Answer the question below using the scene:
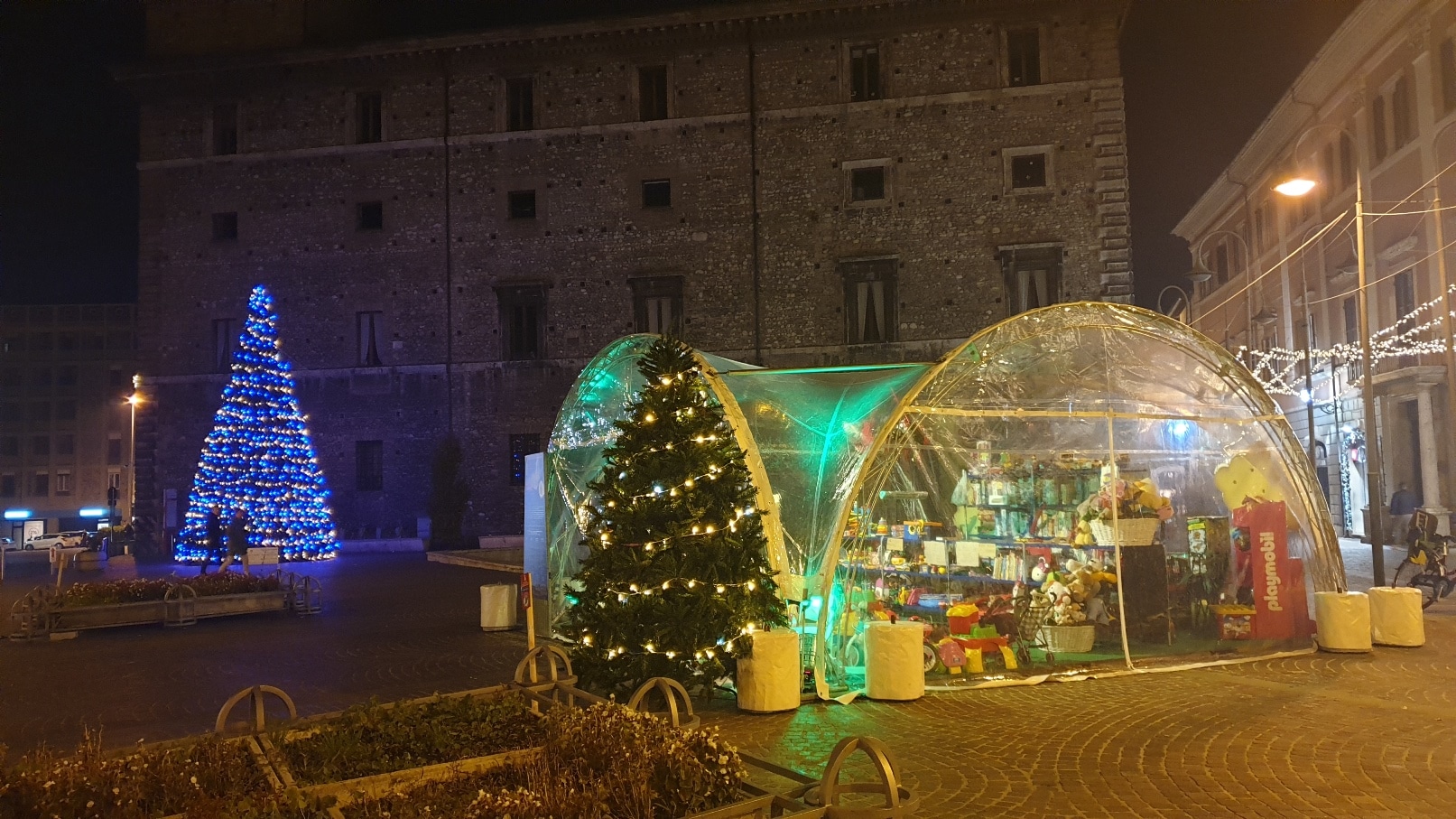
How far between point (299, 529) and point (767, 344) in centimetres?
1406

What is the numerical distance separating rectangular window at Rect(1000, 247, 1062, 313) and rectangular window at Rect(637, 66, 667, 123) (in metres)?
11.0

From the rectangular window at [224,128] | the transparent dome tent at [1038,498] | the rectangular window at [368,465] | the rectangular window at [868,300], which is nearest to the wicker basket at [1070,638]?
the transparent dome tent at [1038,498]

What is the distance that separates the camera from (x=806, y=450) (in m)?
11.0

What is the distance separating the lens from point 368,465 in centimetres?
3139

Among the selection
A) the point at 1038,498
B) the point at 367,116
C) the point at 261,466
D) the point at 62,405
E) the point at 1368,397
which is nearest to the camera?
the point at 1038,498

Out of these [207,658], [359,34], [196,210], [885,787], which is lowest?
[207,658]

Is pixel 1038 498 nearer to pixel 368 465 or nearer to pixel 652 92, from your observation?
pixel 652 92

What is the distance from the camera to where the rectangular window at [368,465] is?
3120 cm

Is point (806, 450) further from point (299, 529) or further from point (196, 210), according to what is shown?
point (196, 210)

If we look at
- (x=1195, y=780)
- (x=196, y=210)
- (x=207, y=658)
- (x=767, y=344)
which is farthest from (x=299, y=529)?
(x=1195, y=780)

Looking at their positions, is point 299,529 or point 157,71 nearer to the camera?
point 299,529

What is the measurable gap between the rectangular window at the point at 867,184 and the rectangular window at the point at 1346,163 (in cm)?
1315

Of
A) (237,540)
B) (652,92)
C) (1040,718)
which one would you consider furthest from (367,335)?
(1040,718)

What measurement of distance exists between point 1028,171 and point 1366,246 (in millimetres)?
9070
